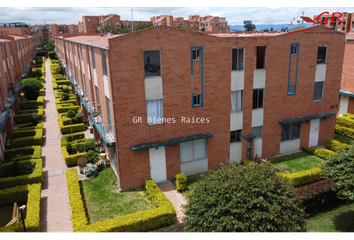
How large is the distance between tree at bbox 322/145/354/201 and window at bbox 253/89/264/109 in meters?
6.90

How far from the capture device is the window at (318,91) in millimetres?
21859

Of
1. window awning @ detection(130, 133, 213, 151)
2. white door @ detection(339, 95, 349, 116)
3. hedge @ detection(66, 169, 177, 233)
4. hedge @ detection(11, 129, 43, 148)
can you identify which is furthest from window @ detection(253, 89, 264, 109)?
hedge @ detection(11, 129, 43, 148)

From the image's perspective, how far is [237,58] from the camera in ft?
60.3

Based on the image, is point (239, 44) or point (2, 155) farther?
point (2, 155)

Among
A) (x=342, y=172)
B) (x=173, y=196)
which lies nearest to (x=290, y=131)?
(x=342, y=172)

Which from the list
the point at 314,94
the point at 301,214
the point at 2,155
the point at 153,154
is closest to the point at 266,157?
the point at 314,94

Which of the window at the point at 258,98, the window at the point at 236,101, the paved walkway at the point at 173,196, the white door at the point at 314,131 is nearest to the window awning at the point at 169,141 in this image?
the window at the point at 236,101

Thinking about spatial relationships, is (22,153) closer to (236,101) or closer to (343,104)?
(236,101)

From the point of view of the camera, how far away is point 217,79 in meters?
18.0

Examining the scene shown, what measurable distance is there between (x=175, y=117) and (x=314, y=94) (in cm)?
1227

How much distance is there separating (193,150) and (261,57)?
836 cm

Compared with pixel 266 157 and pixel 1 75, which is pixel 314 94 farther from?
pixel 1 75

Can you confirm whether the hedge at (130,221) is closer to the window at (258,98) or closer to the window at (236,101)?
the window at (236,101)

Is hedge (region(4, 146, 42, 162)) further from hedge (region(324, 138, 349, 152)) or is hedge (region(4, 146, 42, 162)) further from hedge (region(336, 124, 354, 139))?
hedge (region(336, 124, 354, 139))
